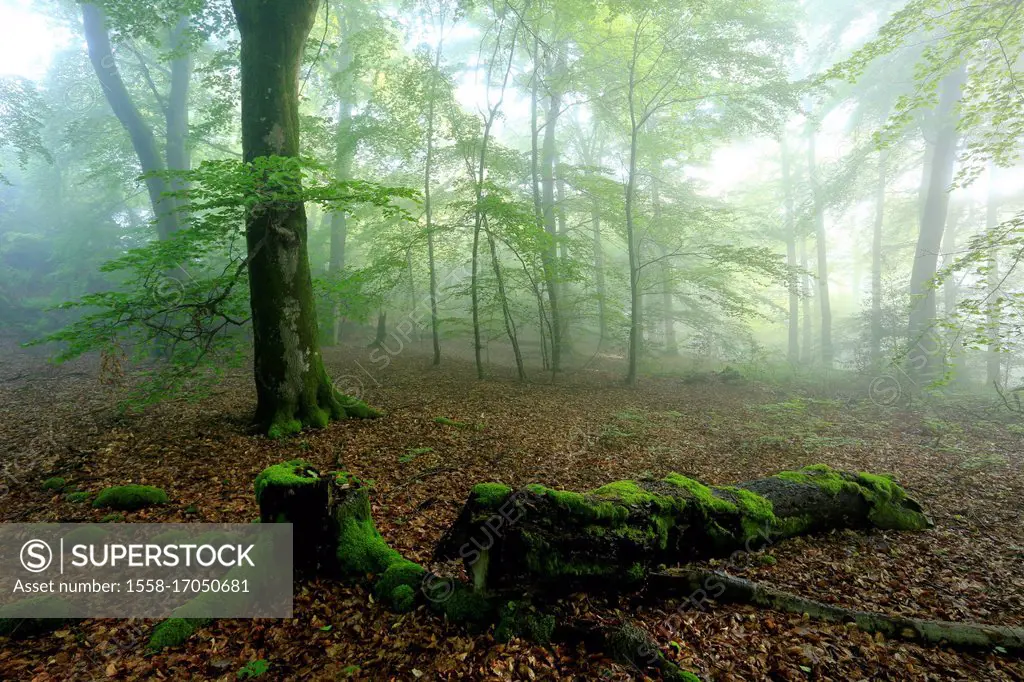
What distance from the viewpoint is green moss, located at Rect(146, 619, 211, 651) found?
2908mm

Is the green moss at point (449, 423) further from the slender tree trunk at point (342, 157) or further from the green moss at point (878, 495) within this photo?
the green moss at point (878, 495)

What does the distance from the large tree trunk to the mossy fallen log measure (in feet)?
16.5

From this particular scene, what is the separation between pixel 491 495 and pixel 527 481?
298 centimetres

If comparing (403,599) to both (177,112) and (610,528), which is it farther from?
(177,112)

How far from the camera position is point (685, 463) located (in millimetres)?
7297

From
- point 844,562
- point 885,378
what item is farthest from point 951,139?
point 844,562

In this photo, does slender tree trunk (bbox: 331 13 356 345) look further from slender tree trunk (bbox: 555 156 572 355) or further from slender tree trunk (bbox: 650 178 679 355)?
slender tree trunk (bbox: 650 178 679 355)

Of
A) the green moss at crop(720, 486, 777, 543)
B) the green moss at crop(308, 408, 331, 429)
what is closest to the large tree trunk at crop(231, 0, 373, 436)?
the green moss at crop(308, 408, 331, 429)

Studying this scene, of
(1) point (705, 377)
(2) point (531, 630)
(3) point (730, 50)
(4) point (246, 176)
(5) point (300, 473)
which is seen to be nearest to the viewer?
(2) point (531, 630)

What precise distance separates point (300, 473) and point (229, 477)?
236 centimetres

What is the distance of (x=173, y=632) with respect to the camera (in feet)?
9.78

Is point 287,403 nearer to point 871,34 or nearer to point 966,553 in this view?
point 966,553

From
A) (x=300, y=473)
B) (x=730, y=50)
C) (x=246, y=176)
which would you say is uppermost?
(x=730, y=50)

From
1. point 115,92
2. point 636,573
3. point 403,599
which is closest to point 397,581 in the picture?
point 403,599
